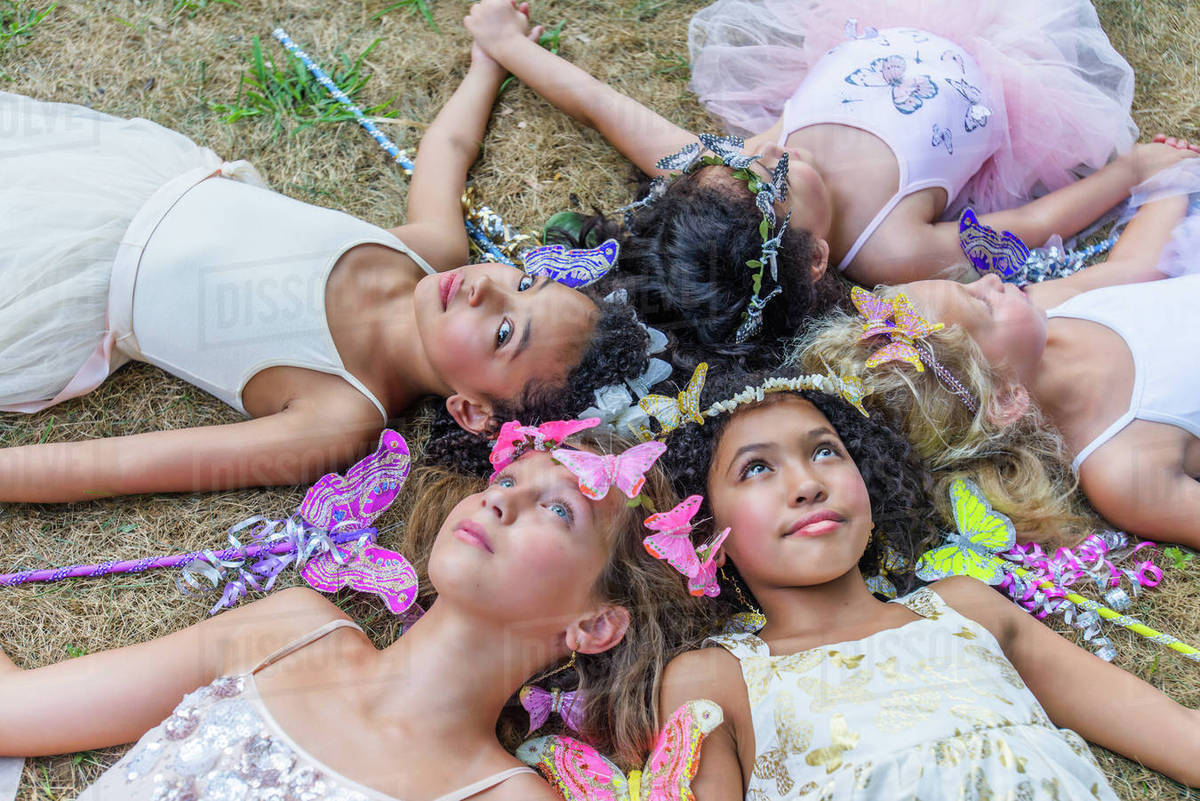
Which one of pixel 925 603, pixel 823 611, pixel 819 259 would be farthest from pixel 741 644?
pixel 819 259

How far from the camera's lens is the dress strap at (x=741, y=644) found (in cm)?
223

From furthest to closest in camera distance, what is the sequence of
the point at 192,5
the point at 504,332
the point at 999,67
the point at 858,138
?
1. the point at 192,5
2. the point at 999,67
3. the point at 858,138
4. the point at 504,332

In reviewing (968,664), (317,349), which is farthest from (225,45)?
(968,664)

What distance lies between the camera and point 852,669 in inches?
83.5

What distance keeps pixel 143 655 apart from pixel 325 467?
2.16 ft

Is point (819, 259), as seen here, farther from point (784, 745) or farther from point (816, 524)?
point (784, 745)

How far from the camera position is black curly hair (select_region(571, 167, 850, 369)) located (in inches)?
102

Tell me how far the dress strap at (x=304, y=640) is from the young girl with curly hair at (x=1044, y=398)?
1.42m

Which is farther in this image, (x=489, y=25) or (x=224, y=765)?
(x=489, y=25)

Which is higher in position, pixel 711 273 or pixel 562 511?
pixel 711 273

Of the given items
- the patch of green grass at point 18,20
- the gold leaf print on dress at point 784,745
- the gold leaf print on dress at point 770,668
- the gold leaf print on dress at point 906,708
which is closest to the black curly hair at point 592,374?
the gold leaf print on dress at point 770,668

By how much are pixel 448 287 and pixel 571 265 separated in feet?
1.17

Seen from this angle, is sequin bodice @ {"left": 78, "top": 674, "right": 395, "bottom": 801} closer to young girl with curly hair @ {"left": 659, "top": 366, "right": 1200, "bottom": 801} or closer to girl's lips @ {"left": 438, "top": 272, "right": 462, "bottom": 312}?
young girl with curly hair @ {"left": 659, "top": 366, "right": 1200, "bottom": 801}

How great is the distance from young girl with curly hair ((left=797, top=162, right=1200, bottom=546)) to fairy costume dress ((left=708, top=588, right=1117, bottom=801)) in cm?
58
